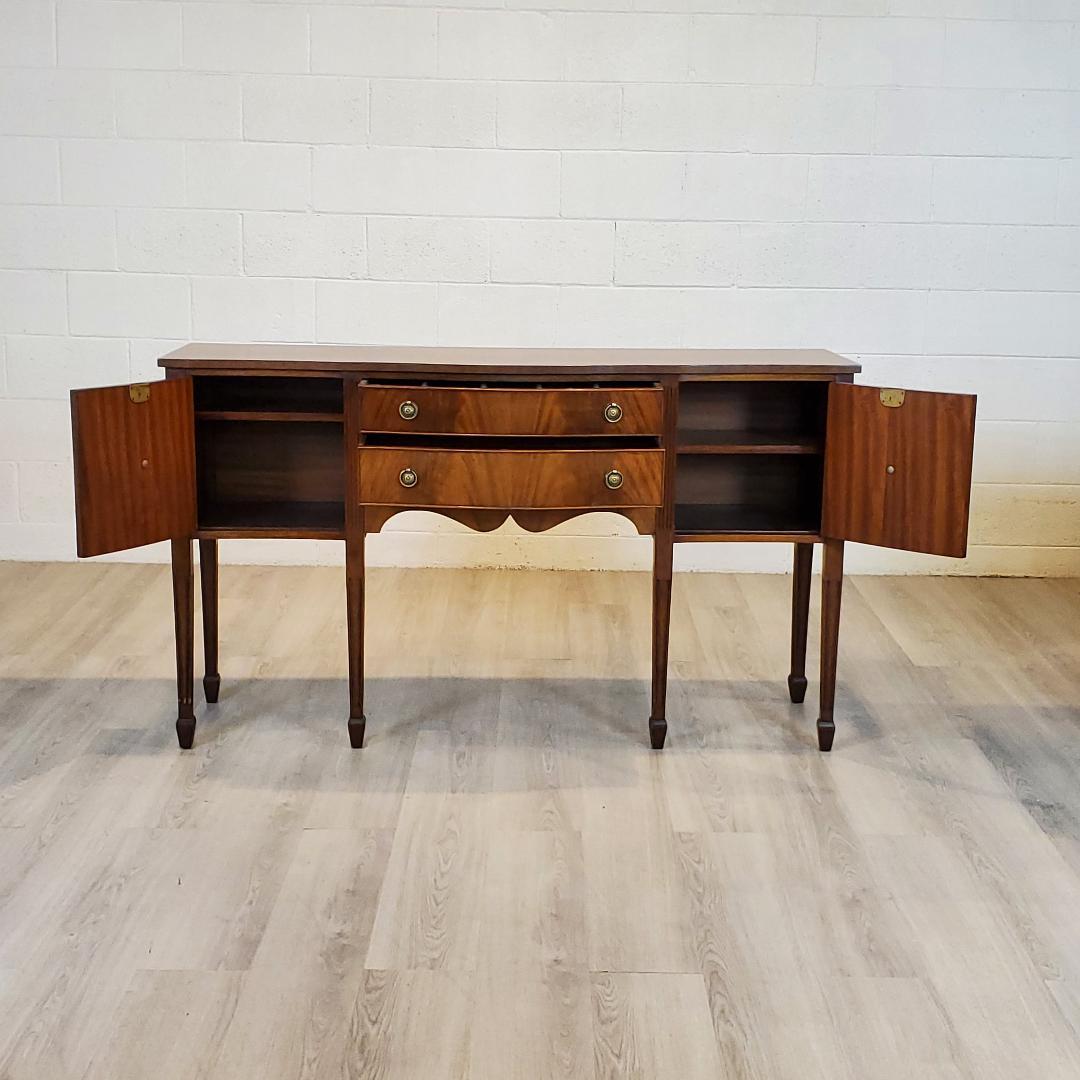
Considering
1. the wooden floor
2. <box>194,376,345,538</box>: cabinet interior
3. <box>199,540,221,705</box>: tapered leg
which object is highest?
<box>194,376,345,538</box>: cabinet interior

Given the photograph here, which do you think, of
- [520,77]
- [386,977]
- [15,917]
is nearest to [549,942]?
[386,977]

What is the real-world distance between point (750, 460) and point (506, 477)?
25.0 inches

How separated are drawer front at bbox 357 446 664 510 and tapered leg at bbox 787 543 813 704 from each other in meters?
0.55

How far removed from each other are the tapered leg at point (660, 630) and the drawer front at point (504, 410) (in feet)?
0.89

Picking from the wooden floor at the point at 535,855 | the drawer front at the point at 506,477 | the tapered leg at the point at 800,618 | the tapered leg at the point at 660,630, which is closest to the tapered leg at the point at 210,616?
the wooden floor at the point at 535,855

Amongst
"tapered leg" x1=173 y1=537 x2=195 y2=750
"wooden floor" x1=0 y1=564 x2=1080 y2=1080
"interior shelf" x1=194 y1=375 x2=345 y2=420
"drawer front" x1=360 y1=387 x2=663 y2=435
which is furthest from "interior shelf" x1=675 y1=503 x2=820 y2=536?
A: "tapered leg" x1=173 y1=537 x2=195 y2=750

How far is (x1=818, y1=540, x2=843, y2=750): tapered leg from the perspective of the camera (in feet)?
9.98

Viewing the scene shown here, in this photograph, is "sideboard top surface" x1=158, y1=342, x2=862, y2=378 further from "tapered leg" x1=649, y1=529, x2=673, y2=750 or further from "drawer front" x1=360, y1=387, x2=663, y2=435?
"tapered leg" x1=649, y1=529, x2=673, y2=750

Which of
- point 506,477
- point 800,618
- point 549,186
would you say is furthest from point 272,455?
point 549,186

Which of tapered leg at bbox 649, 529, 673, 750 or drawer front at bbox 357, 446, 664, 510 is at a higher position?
drawer front at bbox 357, 446, 664, 510

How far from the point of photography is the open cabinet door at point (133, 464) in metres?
2.70

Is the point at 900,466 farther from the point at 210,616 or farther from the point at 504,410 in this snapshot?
the point at 210,616

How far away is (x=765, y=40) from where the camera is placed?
4.31 meters

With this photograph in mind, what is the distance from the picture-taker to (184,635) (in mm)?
3002
